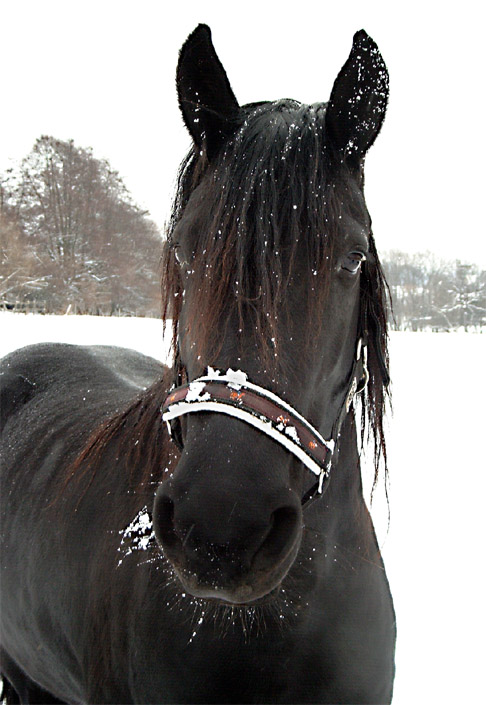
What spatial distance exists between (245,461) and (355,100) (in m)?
1.27

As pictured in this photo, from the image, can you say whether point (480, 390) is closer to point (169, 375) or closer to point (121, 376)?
point (121, 376)

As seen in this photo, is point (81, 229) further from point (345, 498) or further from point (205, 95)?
point (345, 498)

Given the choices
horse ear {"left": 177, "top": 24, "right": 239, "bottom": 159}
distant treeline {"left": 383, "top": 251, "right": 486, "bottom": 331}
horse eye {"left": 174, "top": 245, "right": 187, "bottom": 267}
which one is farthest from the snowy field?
distant treeline {"left": 383, "top": 251, "right": 486, "bottom": 331}

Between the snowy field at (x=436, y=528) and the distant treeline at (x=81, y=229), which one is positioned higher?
the distant treeline at (x=81, y=229)

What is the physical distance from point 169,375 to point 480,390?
10.5 m

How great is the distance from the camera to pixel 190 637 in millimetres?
1570

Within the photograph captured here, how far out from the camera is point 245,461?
1142 millimetres

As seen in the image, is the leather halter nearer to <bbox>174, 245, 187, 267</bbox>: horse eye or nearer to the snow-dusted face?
the snow-dusted face

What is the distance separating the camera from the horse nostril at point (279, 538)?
1.11 m

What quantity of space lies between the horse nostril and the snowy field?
2.06m

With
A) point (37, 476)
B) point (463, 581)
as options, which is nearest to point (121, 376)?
point (37, 476)

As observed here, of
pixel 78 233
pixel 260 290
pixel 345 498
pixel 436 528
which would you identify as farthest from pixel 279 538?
pixel 78 233

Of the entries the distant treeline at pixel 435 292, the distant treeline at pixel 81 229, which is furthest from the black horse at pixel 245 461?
the distant treeline at pixel 435 292

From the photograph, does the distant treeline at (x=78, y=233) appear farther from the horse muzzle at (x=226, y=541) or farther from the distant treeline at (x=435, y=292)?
the horse muzzle at (x=226, y=541)
